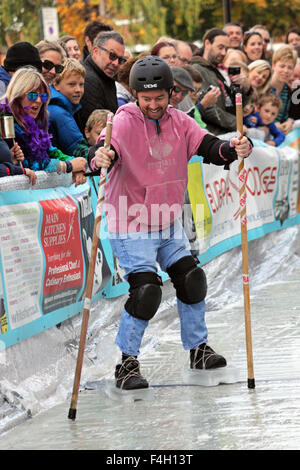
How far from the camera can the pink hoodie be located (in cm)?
630

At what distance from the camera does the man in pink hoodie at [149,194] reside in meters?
6.23

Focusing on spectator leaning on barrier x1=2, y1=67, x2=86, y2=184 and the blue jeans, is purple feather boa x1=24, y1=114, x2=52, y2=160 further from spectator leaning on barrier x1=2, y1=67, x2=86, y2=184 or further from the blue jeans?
the blue jeans

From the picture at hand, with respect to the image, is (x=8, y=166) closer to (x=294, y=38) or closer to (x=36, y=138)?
(x=36, y=138)

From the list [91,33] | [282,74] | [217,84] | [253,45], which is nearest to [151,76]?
[91,33]

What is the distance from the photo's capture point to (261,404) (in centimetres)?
579

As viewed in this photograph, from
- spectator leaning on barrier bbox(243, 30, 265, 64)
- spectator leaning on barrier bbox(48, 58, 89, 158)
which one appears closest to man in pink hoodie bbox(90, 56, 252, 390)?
spectator leaning on barrier bbox(48, 58, 89, 158)

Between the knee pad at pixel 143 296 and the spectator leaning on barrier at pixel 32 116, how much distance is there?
1156 mm

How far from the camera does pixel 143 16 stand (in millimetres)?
31656

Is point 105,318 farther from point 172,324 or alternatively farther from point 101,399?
point 101,399

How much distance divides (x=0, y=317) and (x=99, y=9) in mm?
27065

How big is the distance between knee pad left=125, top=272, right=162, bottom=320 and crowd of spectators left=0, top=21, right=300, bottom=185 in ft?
2.38

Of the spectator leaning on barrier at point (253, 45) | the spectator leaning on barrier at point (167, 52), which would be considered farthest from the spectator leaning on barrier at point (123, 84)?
the spectator leaning on barrier at point (253, 45)

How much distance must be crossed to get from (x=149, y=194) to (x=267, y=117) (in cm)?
630

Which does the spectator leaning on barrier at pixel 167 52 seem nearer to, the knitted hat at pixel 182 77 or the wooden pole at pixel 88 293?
the knitted hat at pixel 182 77
